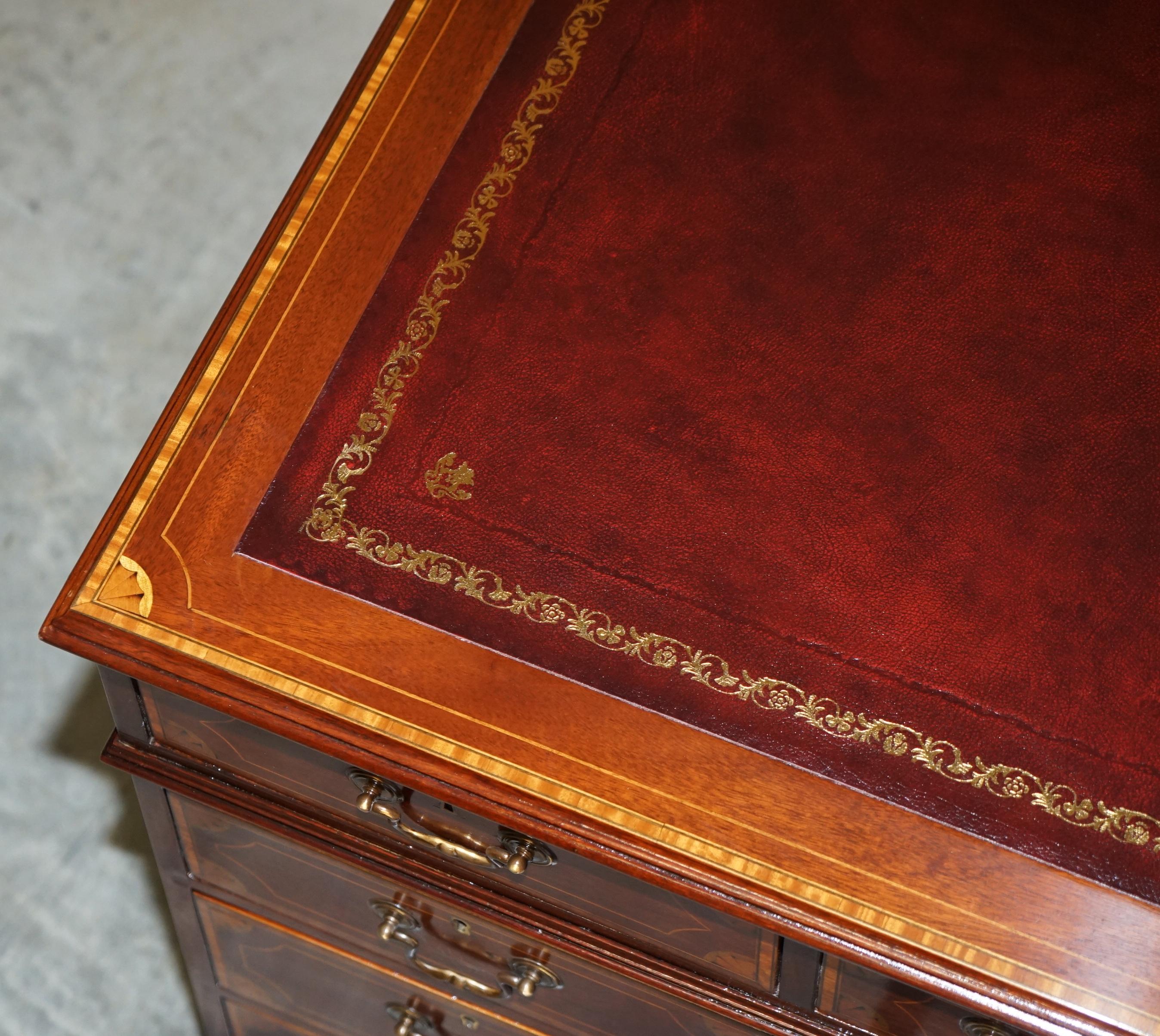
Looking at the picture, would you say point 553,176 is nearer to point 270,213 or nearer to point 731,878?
point 731,878

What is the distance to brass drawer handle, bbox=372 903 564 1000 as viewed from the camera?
1.25 meters

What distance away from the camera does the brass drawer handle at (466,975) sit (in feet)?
4.11

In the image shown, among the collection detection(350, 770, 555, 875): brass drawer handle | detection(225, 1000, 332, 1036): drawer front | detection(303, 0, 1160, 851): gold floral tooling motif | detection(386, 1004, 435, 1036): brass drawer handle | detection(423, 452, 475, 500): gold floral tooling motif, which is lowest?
detection(225, 1000, 332, 1036): drawer front

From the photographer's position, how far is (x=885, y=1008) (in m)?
1.07

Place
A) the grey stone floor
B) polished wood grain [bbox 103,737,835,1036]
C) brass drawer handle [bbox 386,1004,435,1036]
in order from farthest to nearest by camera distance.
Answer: the grey stone floor < brass drawer handle [bbox 386,1004,435,1036] < polished wood grain [bbox 103,737,835,1036]

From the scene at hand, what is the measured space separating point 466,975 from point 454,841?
0.99ft

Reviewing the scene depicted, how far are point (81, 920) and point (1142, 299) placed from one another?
1585 millimetres

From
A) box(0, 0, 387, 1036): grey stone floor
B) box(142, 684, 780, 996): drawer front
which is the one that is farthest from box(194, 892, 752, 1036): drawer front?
box(0, 0, 387, 1036): grey stone floor

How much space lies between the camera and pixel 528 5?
1347mm

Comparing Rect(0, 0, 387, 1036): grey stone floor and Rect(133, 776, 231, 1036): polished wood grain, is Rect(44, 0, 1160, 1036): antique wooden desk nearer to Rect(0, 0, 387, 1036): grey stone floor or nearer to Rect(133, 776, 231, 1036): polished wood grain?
Rect(133, 776, 231, 1036): polished wood grain

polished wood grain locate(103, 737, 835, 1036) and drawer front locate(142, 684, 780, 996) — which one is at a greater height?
drawer front locate(142, 684, 780, 996)

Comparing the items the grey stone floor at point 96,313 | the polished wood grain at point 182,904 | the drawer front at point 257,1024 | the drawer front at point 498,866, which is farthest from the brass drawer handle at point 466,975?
the grey stone floor at point 96,313

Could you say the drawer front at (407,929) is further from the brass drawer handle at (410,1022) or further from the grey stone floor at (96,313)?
the grey stone floor at (96,313)

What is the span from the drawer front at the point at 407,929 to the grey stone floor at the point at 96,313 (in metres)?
0.55
